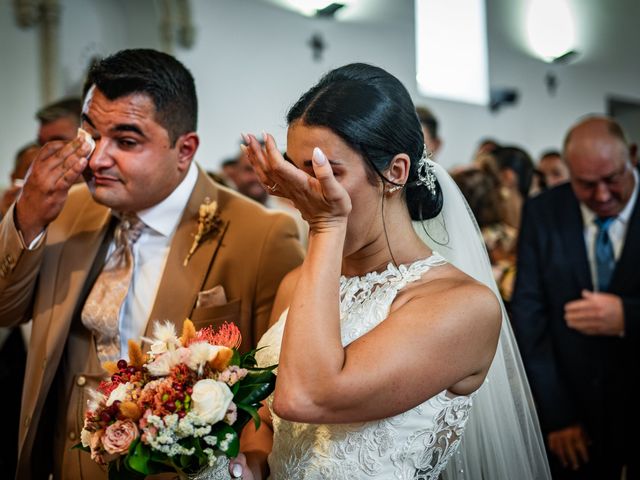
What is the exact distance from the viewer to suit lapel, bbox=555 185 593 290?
3428mm

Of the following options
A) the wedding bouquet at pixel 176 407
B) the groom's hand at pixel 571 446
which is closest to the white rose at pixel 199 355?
the wedding bouquet at pixel 176 407

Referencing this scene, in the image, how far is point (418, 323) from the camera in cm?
179

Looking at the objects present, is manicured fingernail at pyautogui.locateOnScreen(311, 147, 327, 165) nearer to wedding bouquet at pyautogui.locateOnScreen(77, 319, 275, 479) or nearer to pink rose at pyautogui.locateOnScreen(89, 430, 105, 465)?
wedding bouquet at pyautogui.locateOnScreen(77, 319, 275, 479)

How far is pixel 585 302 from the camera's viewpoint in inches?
124

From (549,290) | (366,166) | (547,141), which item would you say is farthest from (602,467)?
(547,141)

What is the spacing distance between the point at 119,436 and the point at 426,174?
3.57 ft

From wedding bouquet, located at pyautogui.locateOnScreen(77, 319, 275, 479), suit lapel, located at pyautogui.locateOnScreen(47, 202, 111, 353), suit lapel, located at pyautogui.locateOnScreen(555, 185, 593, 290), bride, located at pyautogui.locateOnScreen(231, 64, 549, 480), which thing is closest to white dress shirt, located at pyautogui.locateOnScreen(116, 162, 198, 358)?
suit lapel, located at pyautogui.locateOnScreen(47, 202, 111, 353)

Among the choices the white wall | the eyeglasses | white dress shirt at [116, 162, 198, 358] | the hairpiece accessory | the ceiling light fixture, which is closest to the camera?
the hairpiece accessory

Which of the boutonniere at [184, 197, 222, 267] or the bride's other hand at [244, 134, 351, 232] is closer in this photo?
the bride's other hand at [244, 134, 351, 232]

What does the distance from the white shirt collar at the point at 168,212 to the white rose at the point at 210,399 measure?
3.53ft

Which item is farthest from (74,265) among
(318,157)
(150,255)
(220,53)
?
(220,53)

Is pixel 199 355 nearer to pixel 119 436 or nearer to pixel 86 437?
pixel 119 436

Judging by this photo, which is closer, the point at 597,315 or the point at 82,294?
the point at 82,294

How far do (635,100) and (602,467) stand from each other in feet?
34.2
